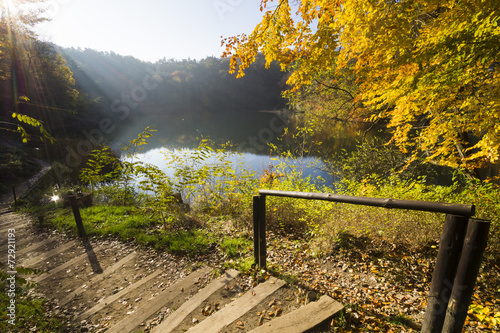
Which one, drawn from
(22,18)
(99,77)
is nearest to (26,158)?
→ (22,18)

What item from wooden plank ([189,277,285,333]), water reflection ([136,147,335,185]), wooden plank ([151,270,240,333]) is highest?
wooden plank ([189,277,285,333])

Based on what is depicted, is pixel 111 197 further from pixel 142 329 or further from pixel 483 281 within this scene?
pixel 483 281

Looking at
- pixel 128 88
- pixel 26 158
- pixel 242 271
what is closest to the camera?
pixel 242 271

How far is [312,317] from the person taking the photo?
7.13ft

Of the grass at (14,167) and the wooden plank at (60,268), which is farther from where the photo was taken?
the grass at (14,167)

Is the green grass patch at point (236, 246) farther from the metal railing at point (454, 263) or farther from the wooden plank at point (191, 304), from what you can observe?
the metal railing at point (454, 263)

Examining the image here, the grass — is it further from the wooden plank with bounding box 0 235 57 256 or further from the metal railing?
the metal railing

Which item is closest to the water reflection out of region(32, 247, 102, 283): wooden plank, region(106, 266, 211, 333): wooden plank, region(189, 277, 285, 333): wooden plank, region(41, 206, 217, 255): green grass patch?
region(41, 206, 217, 255): green grass patch

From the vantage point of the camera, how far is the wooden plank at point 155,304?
2.61 m

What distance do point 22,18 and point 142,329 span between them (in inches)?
1069

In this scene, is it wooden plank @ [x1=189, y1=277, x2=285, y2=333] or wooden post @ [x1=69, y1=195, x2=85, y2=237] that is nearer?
wooden plank @ [x1=189, y1=277, x2=285, y2=333]

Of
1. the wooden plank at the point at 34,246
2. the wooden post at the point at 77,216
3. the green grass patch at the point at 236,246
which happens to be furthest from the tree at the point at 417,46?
the wooden plank at the point at 34,246

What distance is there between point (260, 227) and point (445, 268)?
2.06m

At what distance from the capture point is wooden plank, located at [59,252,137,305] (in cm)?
329
